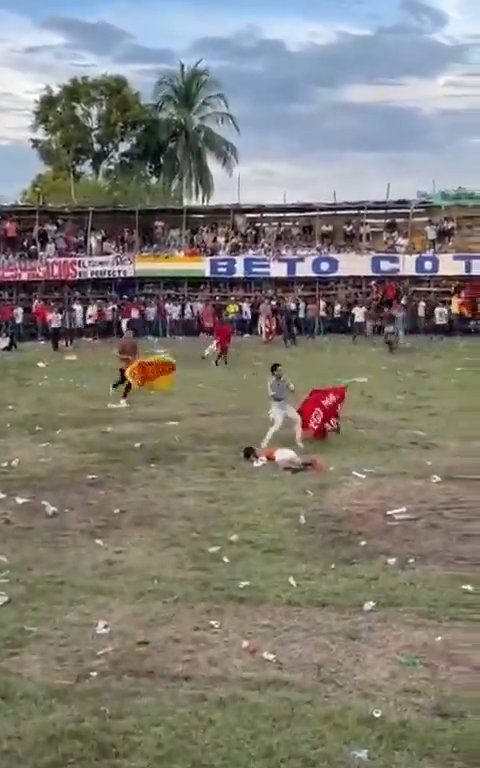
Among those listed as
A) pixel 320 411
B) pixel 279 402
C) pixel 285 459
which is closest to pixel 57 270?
pixel 320 411

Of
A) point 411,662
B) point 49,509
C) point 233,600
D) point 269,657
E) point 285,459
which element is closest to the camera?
point 411,662

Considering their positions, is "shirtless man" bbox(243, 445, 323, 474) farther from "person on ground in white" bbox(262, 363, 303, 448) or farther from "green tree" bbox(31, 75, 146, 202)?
"green tree" bbox(31, 75, 146, 202)

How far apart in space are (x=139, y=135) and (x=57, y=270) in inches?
699

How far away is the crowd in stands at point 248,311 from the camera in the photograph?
1735 inches

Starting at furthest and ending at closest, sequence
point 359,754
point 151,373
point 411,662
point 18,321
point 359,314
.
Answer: point 359,314, point 18,321, point 151,373, point 411,662, point 359,754

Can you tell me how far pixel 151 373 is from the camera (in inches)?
963

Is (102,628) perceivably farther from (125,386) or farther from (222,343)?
(222,343)

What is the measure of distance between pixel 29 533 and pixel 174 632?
3.72 m

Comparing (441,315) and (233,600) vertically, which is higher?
(441,315)

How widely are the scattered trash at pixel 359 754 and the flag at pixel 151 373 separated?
660 inches

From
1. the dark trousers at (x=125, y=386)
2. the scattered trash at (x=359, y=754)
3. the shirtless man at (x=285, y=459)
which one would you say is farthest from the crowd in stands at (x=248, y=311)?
the scattered trash at (x=359, y=754)

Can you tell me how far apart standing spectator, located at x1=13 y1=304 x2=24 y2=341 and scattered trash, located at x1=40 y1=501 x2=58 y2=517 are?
96.2 feet

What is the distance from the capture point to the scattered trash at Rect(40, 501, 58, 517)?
13219mm

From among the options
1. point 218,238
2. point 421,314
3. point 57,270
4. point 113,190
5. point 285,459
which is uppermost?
point 113,190
